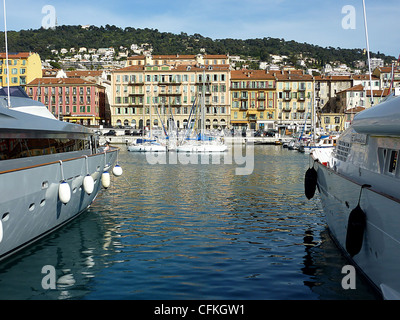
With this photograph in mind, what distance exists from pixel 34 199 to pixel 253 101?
90081mm

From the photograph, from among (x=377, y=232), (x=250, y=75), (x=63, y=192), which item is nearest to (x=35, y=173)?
(x=63, y=192)

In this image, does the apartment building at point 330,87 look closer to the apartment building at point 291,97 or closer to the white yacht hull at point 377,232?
the apartment building at point 291,97

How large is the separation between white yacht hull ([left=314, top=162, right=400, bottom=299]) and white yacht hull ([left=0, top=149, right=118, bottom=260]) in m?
6.22

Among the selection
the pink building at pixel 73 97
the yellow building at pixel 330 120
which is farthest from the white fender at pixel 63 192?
the yellow building at pixel 330 120

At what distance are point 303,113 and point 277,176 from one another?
71687 millimetres

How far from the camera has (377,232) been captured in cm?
793

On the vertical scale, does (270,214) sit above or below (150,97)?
below

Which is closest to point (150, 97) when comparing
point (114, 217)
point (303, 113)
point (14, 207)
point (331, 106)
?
point (303, 113)

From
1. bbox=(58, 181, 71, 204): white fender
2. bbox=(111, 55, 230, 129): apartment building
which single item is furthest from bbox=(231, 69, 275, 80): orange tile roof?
bbox=(58, 181, 71, 204): white fender

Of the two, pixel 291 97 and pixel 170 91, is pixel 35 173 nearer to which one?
pixel 170 91

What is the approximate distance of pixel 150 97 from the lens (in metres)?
92.9

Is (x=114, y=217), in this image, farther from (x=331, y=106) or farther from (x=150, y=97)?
(x=331, y=106)
